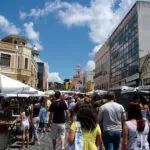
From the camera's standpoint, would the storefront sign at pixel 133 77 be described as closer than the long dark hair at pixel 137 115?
No

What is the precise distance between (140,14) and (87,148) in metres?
60.0

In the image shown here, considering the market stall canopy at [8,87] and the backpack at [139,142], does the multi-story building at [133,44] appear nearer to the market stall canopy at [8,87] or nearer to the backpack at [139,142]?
the market stall canopy at [8,87]

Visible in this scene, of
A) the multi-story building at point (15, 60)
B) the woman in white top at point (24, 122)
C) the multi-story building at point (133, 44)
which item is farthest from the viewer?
the multi-story building at point (133, 44)

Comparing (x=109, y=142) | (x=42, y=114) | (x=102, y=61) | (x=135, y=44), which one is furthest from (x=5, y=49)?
(x=102, y=61)

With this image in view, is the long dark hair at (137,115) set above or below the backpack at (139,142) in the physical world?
above

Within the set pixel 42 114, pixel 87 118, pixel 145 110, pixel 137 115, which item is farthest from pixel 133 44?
pixel 87 118

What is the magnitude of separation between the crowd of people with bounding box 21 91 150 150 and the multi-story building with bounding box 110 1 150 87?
45463 millimetres

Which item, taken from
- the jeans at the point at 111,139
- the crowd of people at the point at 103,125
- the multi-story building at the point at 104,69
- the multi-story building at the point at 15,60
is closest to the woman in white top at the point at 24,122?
the crowd of people at the point at 103,125

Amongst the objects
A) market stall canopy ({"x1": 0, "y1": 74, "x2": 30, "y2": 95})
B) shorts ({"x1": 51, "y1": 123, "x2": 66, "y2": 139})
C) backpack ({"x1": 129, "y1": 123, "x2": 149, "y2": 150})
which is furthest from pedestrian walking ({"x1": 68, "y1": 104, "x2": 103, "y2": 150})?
market stall canopy ({"x1": 0, "y1": 74, "x2": 30, "y2": 95})

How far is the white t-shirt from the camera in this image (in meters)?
8.44

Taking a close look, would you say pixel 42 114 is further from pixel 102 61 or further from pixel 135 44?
pixel 102 61

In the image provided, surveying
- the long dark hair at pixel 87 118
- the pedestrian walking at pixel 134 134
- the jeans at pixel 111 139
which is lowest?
the jeans at pixel 111 139

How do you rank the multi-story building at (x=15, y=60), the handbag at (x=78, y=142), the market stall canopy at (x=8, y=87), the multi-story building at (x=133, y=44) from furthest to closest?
1. the multi-story building at (x=133, y=44)
2. the multi-story building at (x=15, y=60)
3. the market stall canopy at (x=8, y=87)
4. the handbag at (x=78, y=142)

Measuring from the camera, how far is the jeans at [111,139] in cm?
823
